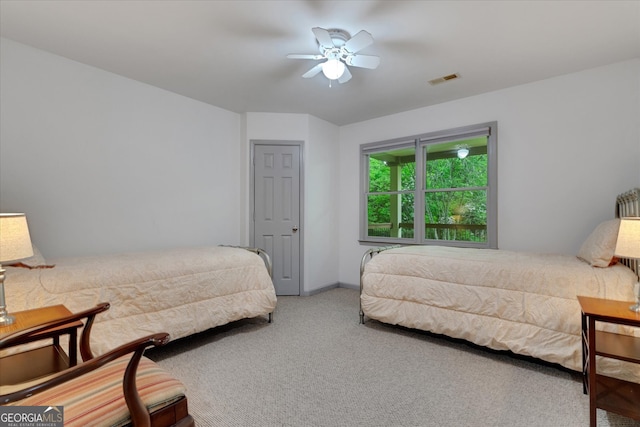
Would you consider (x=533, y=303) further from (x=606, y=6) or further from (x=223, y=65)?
(x=223, y=65)

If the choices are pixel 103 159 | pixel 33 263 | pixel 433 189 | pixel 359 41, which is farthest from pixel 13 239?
pixel 433 189

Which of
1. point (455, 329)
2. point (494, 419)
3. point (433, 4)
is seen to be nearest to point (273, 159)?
point (433, 4)

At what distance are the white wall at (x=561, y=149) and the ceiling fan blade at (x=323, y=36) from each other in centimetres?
223

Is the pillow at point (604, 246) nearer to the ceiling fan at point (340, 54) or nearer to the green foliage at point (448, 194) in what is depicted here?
the green foliage at point (448, 194)

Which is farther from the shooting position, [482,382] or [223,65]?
[223,65]

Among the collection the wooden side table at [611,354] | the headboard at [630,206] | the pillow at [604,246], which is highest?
the headboard at [630,206]

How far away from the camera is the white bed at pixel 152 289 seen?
2025 millimetres

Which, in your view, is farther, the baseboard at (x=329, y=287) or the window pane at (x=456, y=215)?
the baseboard at (x=329, y=287)

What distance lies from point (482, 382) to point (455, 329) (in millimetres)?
523

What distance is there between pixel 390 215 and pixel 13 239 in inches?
159

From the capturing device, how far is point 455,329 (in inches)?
102

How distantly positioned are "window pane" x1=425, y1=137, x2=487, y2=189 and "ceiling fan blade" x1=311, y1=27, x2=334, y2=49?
2316 millimetres

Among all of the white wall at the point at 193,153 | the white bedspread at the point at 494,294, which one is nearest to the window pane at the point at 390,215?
the white wall at the point at 193,153

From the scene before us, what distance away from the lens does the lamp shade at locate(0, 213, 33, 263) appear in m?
1.55
